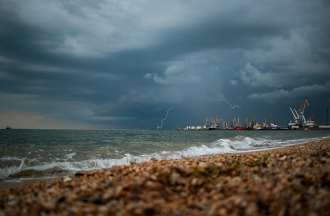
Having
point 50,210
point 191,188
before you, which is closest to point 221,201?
point 191,188

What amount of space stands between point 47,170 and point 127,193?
361 inches

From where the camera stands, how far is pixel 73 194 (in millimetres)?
4203

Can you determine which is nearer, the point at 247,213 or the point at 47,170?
the point at 247,213

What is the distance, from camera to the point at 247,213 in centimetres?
314

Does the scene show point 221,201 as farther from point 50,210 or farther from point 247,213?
point 50,210

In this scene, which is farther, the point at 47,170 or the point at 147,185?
the point at 47,170

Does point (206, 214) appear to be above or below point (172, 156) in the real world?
above

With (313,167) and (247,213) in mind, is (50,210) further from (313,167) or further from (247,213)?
(313,167)

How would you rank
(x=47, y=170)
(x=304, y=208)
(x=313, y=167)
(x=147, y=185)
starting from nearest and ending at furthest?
(x=304, y=208)
(x=147, y=185)
(x=313, y=167)
(x=47, y=170)

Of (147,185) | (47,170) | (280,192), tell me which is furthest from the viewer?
(47,170)

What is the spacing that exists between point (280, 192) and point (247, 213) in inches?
34.8

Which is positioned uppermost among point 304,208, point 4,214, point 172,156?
point 304,208

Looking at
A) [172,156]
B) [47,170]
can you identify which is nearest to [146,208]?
[47,170]

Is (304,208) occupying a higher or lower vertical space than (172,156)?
higher
